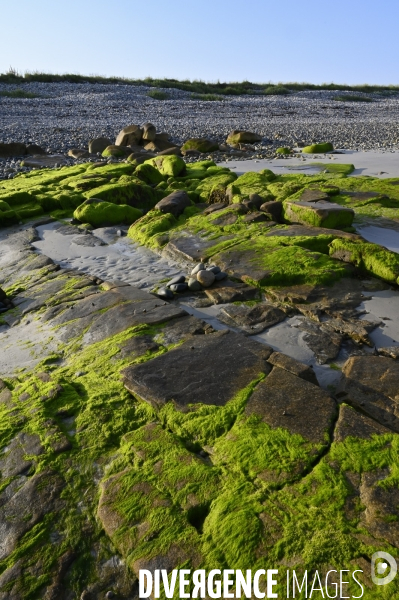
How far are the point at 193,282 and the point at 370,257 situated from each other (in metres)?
1.95

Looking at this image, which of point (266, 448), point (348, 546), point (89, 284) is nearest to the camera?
point (348, 546)

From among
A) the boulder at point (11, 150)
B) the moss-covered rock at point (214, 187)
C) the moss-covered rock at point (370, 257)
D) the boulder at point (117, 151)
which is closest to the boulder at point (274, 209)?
the moss-covered rock at point (214, 187)

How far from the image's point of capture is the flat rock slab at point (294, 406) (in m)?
2.93

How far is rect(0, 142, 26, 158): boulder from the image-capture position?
14180 mm

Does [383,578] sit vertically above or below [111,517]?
above

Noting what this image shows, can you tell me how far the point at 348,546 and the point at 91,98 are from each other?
27443 mm

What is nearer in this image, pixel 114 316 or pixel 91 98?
pixel 114 316

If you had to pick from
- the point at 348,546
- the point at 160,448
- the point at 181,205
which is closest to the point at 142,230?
the point at 181,205

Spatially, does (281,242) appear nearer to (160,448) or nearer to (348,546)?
(160,448)

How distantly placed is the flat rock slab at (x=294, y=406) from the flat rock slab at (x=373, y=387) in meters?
0.24

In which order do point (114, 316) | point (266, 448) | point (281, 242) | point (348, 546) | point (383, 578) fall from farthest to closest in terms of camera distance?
point (281, 242)
point (114, 316)
point (266, 448)
point (348, 546)
point (383, 578)

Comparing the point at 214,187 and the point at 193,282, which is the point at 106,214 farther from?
the point at 193,282

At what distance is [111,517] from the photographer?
257cm

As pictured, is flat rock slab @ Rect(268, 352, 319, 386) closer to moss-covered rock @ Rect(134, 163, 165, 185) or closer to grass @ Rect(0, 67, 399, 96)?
moss-covered rock @ Rect(134, 163, 165, 185)
